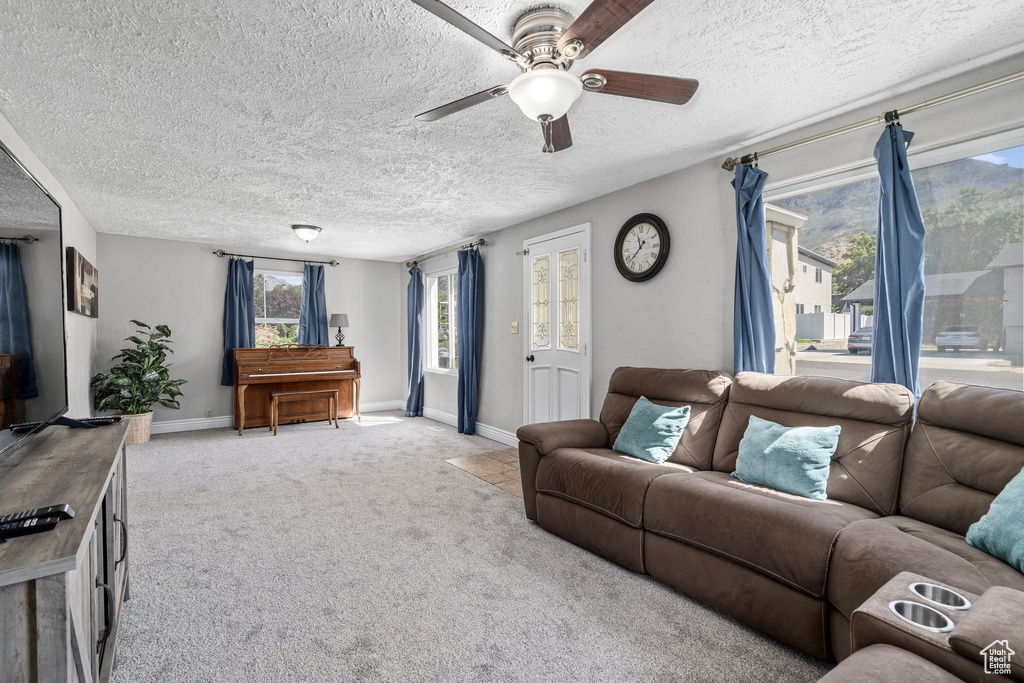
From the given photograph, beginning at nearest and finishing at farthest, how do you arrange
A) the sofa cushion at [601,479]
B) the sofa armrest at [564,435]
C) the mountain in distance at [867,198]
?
the mountain in distance at [867,198] < the sofa cushion at [601,479] < the sofa armrest at [564,435]

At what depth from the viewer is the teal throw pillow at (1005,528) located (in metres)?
1.47

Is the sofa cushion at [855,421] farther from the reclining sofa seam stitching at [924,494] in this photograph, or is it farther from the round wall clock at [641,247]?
the round wall clock at [641,247]

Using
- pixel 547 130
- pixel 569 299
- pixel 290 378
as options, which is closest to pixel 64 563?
pixel 547 130

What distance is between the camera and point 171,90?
2.24 m

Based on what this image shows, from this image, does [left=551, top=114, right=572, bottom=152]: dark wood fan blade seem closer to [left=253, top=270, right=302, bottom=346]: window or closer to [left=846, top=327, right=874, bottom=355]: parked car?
[left=846, top=327, right=874, bottom=355]: parked car

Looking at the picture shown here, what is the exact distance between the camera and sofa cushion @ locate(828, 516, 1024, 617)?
Answer: 1.40 m

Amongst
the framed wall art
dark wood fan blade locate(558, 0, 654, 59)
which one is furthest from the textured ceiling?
the framed wall art

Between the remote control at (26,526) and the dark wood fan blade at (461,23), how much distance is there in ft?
4.77

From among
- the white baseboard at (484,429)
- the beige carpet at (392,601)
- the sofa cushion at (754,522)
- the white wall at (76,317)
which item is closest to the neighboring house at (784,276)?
the sofa cushion at (754,522)

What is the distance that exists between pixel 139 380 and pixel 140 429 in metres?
0.51

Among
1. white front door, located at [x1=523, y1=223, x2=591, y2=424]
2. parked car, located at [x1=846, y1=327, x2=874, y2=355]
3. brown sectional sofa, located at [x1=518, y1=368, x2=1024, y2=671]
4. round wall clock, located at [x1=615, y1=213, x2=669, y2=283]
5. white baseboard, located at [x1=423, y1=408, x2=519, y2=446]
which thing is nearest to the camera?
brown sectional sofa, located at [x1=518, y1=368, x2=1024, y2=671]

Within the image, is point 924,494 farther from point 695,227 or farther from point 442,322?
point 442,322

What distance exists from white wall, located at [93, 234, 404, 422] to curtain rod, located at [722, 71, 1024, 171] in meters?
5.44

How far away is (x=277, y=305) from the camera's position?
21.1ft
